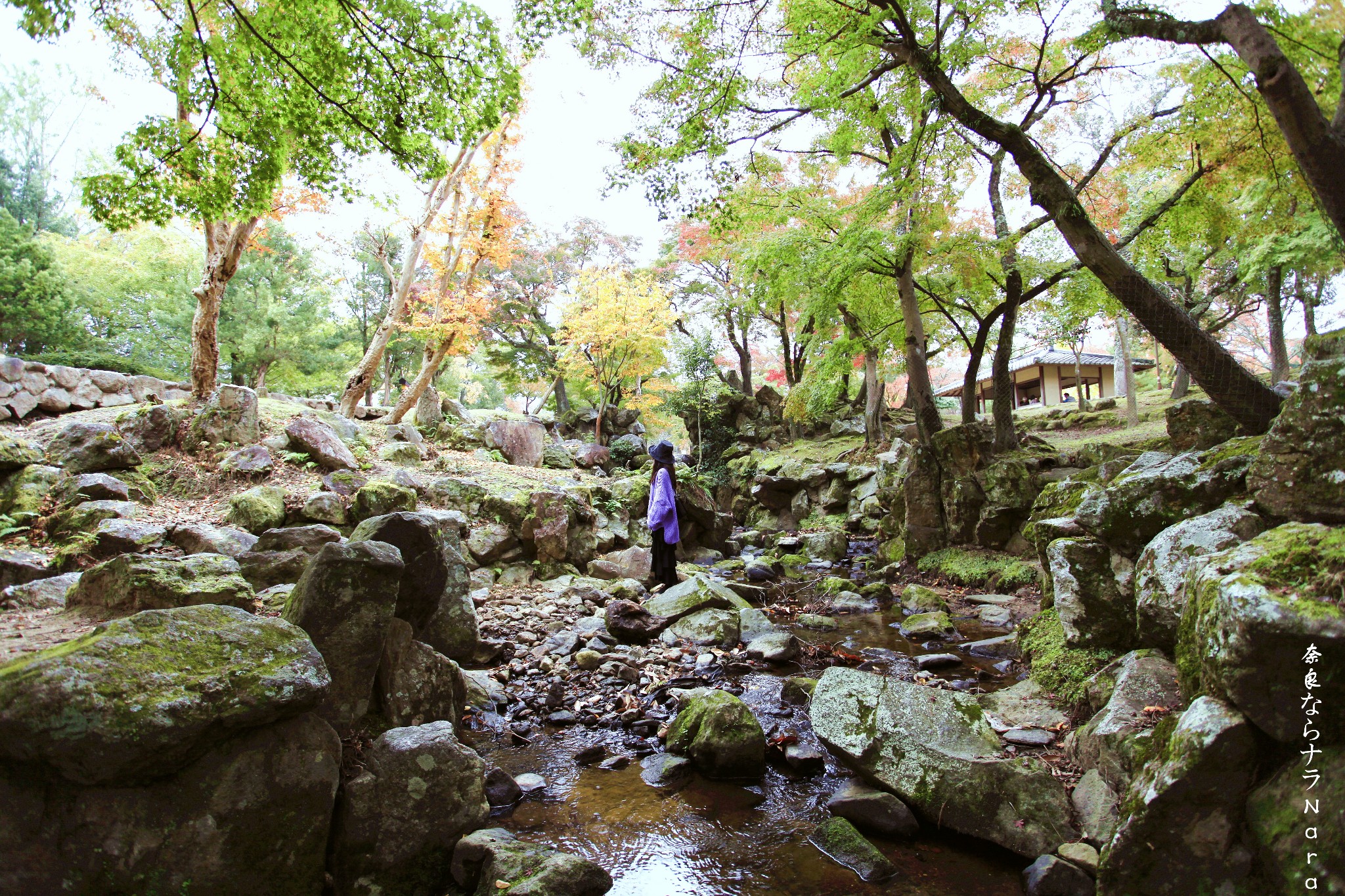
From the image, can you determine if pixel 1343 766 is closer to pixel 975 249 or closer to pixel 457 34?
pixel 457 34

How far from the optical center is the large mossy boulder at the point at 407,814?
2855 millimetres

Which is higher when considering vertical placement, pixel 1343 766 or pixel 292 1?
pixel 292 1

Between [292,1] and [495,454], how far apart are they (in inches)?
439

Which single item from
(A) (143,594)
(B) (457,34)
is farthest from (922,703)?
(B) (457,34)

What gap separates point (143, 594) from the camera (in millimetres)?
4324

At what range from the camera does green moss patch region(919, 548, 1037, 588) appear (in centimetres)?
882

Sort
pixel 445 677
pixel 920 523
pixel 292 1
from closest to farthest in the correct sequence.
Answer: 1. pixel 445 677
2. pixel 292 1
3. pixel 920 523

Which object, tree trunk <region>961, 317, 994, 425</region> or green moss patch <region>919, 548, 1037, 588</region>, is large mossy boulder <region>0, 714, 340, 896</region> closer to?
green moss patch <region>919, 548, 1037, 588</region>

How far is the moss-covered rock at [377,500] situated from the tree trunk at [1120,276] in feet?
27.6

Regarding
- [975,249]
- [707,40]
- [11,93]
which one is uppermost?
[11,93]

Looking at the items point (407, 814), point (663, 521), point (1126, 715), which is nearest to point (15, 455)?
point (407, 814)

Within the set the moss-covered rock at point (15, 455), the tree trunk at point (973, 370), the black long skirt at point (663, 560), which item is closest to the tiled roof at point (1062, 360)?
the tree trunk at point (973, 370)

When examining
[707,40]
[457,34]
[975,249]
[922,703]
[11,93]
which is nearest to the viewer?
[922,703]

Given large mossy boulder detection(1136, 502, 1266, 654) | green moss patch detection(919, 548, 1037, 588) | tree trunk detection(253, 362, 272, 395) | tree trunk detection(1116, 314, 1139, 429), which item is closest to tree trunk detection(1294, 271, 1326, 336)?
tree trunk detection(1116, 314, 1139, 429)
